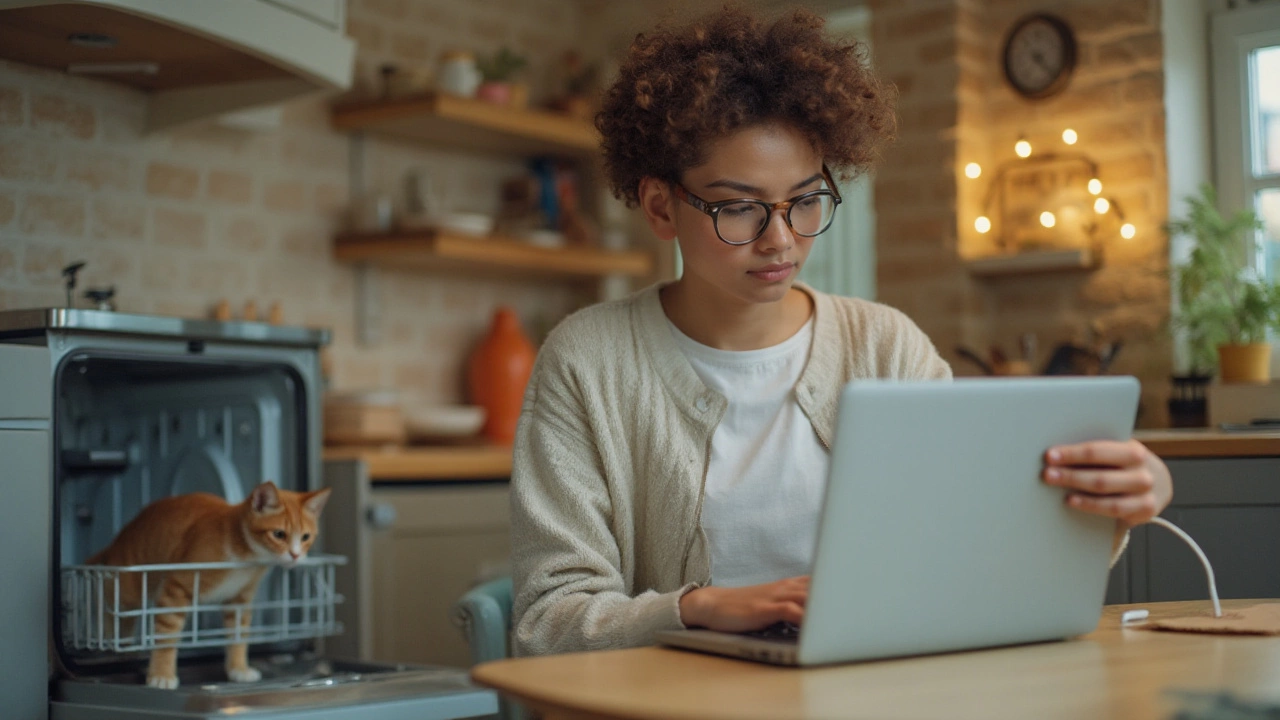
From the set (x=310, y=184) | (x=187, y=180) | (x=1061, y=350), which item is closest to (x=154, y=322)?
(x=187, y=180)

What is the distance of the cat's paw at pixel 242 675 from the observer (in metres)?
1.92

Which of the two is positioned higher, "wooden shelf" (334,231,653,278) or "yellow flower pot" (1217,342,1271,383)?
"wooden shelf" (334,231,653,278)

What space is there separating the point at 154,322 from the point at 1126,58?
2.26 meters

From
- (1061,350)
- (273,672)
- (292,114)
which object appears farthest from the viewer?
(292,114)

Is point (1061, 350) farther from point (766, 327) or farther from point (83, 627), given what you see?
point (83, 627)

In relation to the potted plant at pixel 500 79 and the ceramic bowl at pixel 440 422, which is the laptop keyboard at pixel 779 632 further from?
the potted plant at pixel 500 79

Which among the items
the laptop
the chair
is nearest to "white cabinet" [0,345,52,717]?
the chair

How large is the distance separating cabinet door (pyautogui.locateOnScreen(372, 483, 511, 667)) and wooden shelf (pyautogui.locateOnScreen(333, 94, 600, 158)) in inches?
37.4

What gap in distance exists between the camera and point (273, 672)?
2.03 meters

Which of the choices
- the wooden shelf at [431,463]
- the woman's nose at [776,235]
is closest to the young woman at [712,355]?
the woman's nose at [776,235]

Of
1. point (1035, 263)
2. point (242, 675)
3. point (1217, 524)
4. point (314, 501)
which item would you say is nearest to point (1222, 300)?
point (1035, 263)

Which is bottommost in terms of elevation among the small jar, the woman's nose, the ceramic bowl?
the ceramic bowl

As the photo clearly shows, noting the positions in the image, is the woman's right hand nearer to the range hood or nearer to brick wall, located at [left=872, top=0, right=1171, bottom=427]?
the range hood

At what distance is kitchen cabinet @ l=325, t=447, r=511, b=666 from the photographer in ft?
9.70
